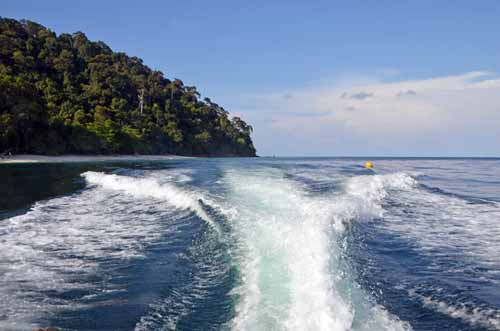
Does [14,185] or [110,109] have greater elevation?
[110,109]

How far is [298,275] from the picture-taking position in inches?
230

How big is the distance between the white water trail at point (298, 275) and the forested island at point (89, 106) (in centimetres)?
4499

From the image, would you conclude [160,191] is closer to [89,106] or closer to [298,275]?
[298,275]

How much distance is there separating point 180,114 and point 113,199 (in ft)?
304

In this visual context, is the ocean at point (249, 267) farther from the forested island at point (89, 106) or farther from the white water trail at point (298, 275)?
the forested island at point (89, 106)

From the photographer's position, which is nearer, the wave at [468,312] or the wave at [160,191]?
the wave at [468,312]

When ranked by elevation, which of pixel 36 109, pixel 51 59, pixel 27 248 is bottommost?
pixel 27 248

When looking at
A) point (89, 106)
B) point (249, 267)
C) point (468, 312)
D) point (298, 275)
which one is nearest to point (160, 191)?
point (249, 267)

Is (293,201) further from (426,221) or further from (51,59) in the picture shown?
(51,59)

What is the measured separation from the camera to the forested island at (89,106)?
1934 inches

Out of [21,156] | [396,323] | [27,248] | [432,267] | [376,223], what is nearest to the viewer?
[396,323]

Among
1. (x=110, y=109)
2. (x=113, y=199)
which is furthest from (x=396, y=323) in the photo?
(x=110, y=109)

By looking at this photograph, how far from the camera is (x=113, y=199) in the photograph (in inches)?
607

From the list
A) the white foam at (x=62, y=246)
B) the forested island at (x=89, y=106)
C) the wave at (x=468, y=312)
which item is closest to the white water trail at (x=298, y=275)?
the wave at (x=468, y=312)
